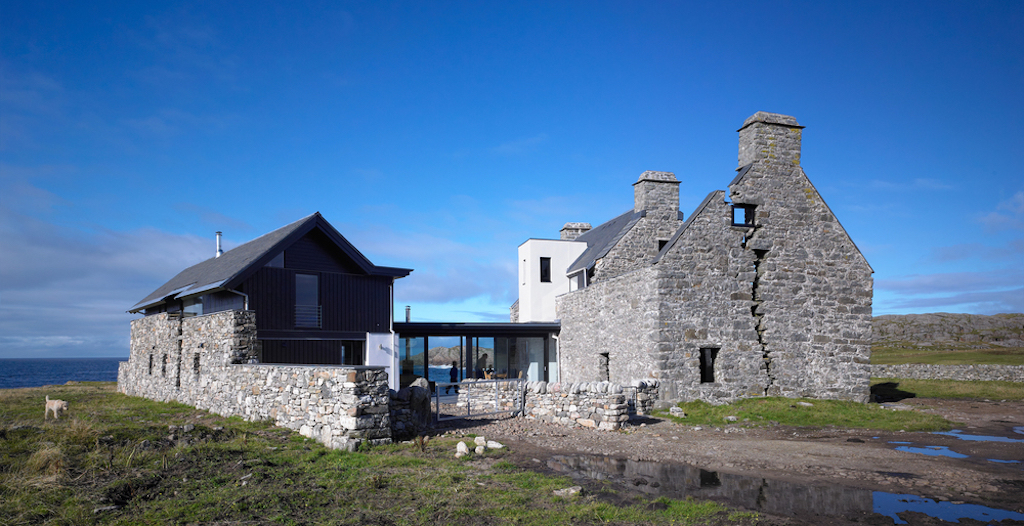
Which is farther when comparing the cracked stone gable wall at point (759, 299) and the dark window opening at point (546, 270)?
the dark window opening at point (546, 270)

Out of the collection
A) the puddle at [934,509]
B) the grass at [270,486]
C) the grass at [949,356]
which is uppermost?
the grass at [270,486]

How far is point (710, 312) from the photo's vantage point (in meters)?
19.4

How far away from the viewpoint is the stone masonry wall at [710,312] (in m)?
18.8

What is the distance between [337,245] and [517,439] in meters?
11.8

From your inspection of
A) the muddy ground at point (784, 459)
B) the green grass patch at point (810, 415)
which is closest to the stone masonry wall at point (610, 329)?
the green grass patch at point (810, 415)

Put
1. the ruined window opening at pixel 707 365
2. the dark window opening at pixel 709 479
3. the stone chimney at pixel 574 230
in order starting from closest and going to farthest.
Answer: the dark window opening at pixel 709 479 → the ruined window opening at pixel 707 365 → the stone chimney at pixel 574 230

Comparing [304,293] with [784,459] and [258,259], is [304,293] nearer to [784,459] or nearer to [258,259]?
[258,259]

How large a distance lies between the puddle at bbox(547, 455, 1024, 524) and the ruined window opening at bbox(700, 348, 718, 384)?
370 inches

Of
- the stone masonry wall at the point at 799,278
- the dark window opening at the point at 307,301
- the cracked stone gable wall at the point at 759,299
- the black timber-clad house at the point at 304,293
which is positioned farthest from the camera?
the dark window opening at the point at 307,301

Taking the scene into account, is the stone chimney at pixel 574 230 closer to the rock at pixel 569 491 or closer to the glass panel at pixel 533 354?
the glass panel at pixel 533 354

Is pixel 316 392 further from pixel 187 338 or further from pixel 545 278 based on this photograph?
pixel 545 278

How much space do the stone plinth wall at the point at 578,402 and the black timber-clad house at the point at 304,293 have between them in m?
6.52

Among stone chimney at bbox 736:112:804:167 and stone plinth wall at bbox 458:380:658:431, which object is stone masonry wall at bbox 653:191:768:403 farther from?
stone chimney at bbox 736:112:804:167

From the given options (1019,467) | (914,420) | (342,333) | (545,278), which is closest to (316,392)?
(342,333)
